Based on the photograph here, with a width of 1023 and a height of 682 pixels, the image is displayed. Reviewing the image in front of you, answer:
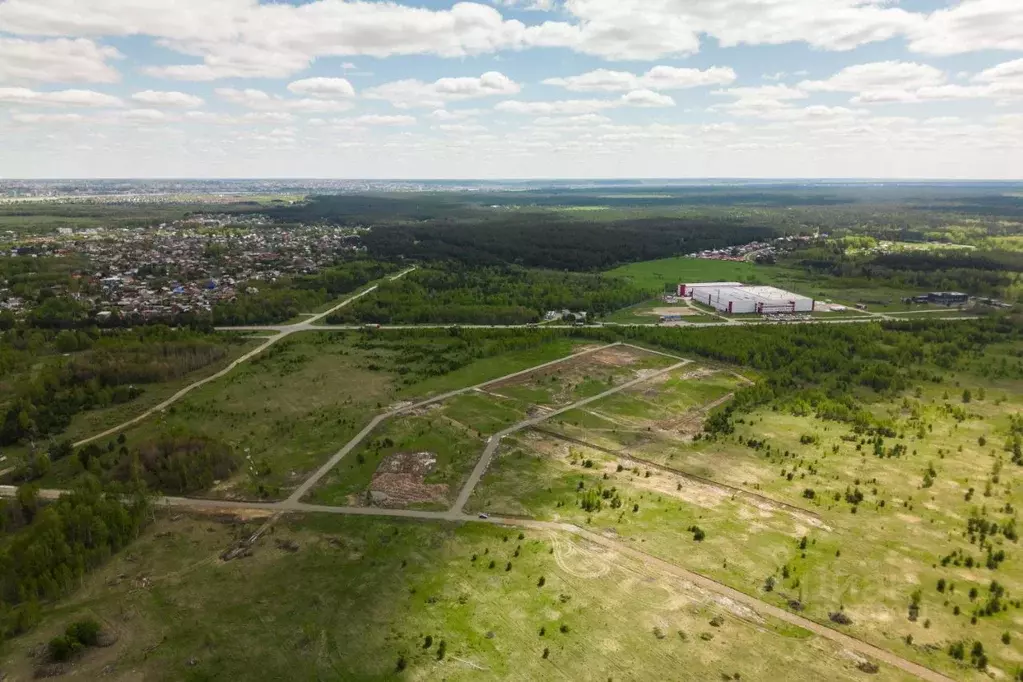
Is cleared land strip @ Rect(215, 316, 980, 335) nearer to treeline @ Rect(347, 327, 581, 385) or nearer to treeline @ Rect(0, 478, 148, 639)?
treeline @ Rect(347, 327, 581, 385)

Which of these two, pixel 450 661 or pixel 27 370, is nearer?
pixel 450 661

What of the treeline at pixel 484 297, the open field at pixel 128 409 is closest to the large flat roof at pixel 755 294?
the treeline at pixel 484 297

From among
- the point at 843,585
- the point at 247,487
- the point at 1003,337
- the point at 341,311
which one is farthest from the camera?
the point at 341,311

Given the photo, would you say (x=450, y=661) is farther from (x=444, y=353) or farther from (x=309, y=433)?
(x=444, y=353)

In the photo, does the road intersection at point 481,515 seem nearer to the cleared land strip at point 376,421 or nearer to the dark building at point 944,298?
the cleared land strip at point 376,421

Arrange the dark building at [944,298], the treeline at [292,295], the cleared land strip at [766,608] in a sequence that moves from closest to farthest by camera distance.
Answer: the cleared land strip at [766,608] < the treeline at [292,295] < the dark building at [944,298]

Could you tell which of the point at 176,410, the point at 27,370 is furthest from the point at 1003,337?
the point at 27,370
